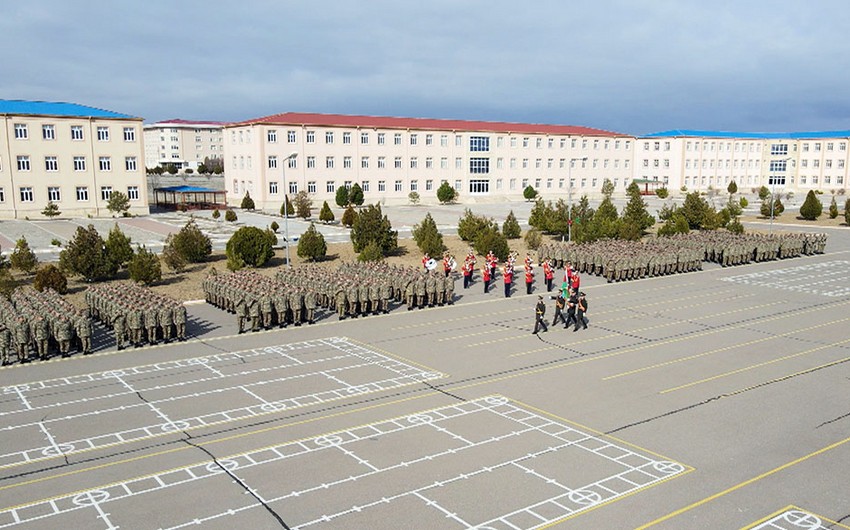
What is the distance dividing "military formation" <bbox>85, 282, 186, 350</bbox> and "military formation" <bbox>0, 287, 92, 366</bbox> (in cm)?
88

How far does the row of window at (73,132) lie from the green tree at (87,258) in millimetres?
30632

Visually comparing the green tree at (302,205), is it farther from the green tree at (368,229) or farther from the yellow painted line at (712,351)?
the yellow painted line at (712,351)

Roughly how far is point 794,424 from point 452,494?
7.08m

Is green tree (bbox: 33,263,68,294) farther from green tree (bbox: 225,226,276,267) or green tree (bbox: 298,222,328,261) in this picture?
green tree (bbox: 298,222,328,261)

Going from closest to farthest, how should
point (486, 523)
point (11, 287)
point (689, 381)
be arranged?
point (486, 523) → point (689, 381) → point (11, 287)

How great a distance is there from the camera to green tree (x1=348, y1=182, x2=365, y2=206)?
2501 inches

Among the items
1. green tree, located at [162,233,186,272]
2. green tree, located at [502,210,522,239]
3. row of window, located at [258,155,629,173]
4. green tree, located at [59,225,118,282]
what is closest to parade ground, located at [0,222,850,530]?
green tree, located at [59,225,118,282]

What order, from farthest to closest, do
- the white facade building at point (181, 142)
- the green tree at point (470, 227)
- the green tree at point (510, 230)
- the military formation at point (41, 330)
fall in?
1. the white facade building at point (181, 142)
2. the green tree at point (510, 230)
3. the green tree at point (470, 227)
4. the military formation at point (41, 330)

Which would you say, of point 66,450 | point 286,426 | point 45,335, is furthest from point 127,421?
point 45,335

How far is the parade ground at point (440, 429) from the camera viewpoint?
9844 mm

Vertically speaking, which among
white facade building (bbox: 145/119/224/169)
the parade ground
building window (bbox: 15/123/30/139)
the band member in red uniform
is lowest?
the parade ground

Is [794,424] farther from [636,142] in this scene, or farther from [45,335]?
[636,142]

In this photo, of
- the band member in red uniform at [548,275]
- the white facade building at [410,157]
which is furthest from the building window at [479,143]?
the band member in red uniform at [548,275]

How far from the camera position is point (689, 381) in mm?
15719
